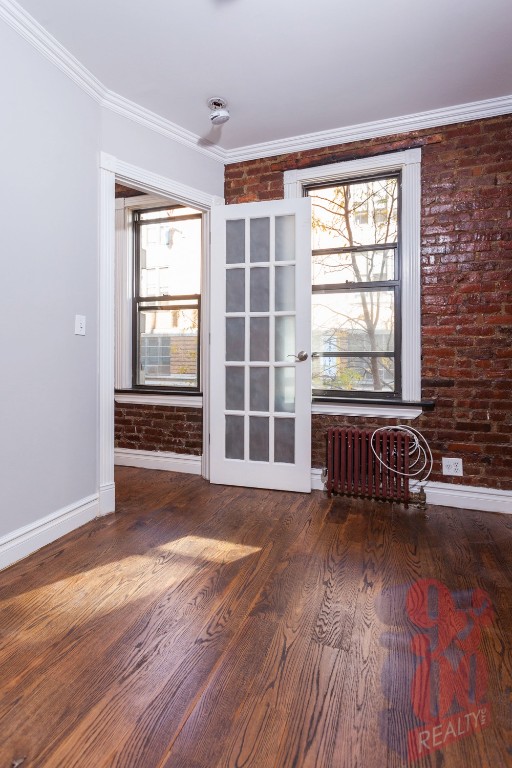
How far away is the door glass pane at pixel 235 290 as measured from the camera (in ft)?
11.0

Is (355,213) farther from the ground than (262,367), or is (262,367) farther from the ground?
(355,213)

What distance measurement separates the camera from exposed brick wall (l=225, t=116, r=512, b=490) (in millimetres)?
2840

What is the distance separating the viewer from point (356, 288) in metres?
3.29

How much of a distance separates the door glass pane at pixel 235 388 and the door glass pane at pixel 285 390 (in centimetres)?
28

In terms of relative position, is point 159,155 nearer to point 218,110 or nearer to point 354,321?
point 218,110

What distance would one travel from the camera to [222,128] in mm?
3158

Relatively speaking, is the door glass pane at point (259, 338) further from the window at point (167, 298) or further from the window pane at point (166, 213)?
the window pane at point (166, 213)

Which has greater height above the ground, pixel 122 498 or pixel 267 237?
pixel 267 237

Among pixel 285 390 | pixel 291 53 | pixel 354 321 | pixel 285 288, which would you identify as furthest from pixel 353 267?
pixel 291 53

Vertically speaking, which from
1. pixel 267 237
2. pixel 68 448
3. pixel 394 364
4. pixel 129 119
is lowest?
pixel 68 448

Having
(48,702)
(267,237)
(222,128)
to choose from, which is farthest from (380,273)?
(48,702)

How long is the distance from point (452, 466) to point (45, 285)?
2.83m

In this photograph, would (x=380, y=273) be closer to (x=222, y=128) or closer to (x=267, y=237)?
(x=267, y=237)

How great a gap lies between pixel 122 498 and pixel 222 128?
2825 mm
